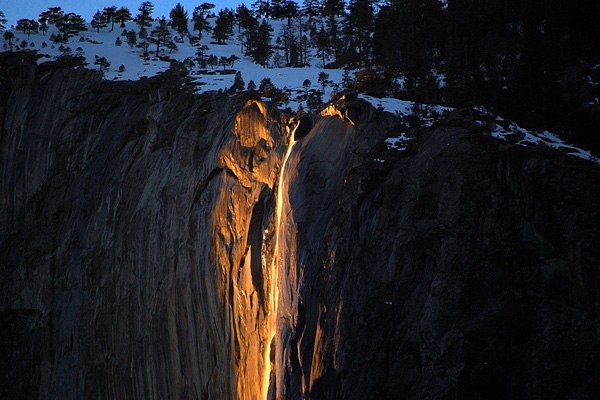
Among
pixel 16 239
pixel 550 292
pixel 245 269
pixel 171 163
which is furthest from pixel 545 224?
pixel 16 239

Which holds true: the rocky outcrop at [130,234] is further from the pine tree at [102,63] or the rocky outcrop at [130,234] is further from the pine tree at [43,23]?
the pine tree at [43,23]

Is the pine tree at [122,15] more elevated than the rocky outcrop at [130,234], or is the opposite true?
the pine tree at [122,15]

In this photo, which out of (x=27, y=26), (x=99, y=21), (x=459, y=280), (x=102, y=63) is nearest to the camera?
(x=459, y=280)

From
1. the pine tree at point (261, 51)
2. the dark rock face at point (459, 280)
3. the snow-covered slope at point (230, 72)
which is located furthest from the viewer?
the pine tree at point (261, 51)

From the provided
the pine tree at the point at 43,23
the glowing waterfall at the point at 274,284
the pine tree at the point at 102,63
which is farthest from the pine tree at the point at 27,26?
the glowing waterfall at the point at 274,284

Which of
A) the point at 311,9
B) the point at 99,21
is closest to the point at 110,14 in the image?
the point at 99,21

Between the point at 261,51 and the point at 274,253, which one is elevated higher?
the point at 261,51

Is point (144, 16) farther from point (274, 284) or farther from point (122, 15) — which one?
point (274, 284)

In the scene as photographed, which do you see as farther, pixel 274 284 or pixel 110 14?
pixel 110 14
